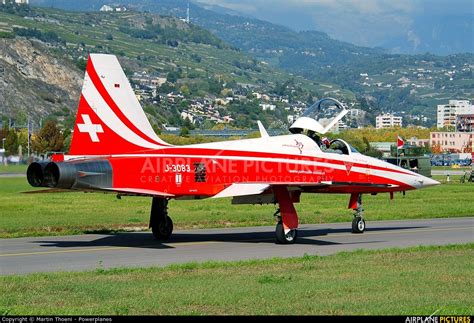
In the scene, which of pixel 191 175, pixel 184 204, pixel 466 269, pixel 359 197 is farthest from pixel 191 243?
pixel 184 204

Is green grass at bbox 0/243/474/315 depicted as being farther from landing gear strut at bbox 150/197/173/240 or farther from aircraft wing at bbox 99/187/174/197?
landing gear strut at bbox 150/197/173/240

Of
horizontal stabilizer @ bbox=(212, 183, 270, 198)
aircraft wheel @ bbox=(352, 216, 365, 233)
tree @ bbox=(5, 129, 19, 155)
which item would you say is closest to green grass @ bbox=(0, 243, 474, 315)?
horizontal stabilizer @ bbox=(212, 183, 270, 198)

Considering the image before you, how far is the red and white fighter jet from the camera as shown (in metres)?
24.4

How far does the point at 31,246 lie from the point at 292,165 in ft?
24.8

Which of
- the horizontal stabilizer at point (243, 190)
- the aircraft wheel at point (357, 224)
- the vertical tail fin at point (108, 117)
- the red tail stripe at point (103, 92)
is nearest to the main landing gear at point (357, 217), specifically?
the aircraft wheel at point (357, 224)

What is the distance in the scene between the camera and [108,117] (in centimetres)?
2544

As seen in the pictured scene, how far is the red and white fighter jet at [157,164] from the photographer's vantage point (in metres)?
24.4

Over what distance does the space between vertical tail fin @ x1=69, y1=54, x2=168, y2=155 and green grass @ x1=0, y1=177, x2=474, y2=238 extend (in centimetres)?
521

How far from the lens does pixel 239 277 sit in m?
18.8

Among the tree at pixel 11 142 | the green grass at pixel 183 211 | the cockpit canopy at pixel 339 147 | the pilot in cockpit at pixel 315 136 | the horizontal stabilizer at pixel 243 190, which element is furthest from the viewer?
the tree at pixel 11 142

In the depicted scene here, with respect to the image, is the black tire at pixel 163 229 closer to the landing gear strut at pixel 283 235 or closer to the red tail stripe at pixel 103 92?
the landing gear strut at pixel 283 235

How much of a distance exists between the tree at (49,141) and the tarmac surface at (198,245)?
9799 centimetres

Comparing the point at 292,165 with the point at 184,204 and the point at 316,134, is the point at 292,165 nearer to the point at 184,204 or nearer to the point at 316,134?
the point at 316,134

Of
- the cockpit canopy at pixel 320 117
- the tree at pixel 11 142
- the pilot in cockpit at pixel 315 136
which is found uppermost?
the cockpit canopy at pixel 320 117
